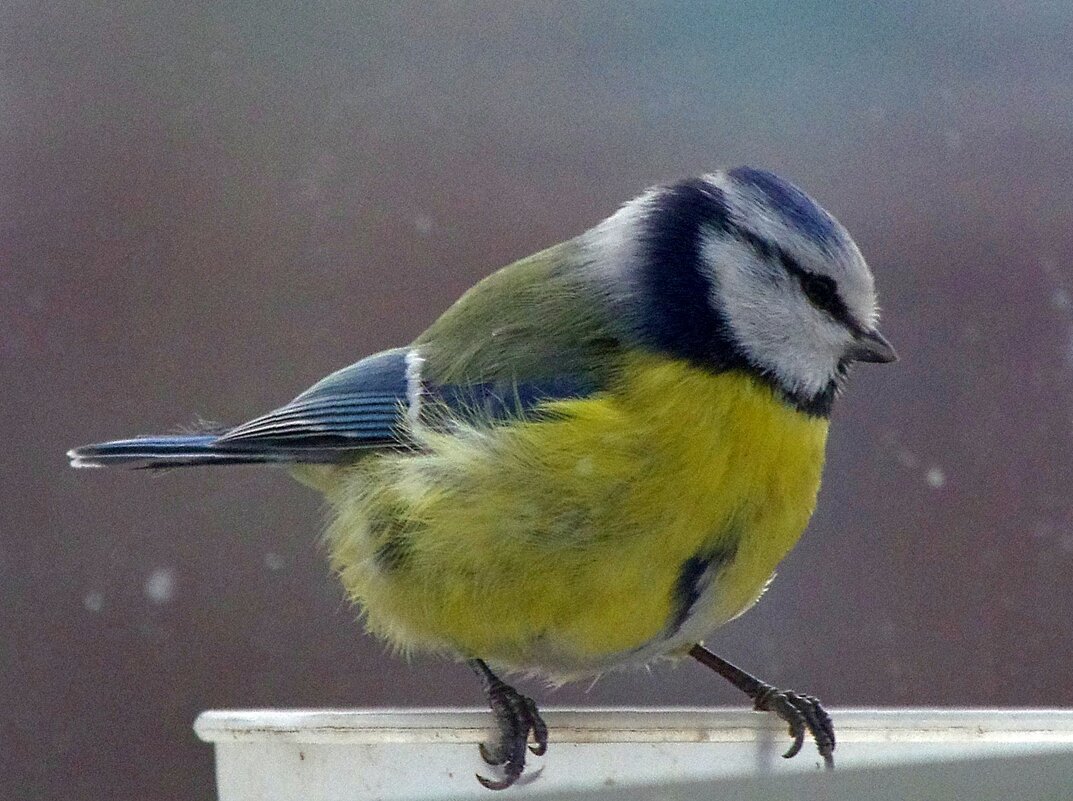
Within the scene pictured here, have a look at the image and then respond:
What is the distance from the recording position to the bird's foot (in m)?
1.23

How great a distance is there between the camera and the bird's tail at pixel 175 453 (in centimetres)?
159

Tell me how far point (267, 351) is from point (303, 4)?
68cm

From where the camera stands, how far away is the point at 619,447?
4.32 ft

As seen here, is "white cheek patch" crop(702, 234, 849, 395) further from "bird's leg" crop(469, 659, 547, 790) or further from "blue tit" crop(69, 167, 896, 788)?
"bird's leg" crop(469, 659, 547, 790)

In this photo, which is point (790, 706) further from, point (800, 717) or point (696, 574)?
point (696, 574)

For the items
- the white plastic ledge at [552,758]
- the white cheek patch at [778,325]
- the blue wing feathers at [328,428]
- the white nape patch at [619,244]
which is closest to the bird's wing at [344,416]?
the blue wing feathers at [328,428]

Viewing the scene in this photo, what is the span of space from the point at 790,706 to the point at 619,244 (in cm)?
46

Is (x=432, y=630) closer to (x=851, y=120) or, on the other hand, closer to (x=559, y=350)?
(x=559, y=350)

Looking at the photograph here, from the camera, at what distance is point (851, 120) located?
2383mm

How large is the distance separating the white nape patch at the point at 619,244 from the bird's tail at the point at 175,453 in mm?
365

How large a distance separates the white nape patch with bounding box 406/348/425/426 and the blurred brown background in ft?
1.53

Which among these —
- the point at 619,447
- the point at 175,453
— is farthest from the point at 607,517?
the point at 175,453

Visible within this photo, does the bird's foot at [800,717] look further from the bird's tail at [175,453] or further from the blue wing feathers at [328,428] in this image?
the bird's tail at [175,453]

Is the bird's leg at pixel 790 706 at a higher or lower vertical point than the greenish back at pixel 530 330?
lower
